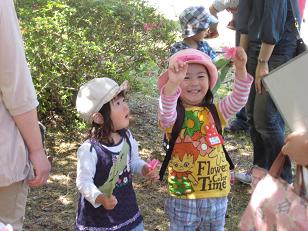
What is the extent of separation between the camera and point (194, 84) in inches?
105

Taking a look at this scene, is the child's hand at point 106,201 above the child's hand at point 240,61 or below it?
below

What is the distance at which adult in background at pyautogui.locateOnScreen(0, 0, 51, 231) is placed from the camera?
1.84 metres

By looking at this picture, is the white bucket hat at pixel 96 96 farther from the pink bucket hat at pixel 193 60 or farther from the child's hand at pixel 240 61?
the child's hand at pixel 240 61

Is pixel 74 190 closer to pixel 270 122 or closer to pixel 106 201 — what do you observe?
pixel 270 122

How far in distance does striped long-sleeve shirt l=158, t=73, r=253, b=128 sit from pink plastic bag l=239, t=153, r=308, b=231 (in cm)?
66

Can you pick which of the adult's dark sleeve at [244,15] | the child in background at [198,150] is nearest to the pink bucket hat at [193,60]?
the child in background at [198,150]

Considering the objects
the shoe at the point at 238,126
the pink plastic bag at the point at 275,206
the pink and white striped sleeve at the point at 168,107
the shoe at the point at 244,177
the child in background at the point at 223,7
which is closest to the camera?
the pink plastic bag at the point at 275,206

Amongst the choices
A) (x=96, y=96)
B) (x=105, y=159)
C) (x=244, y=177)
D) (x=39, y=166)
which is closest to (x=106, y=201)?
(x=105, y=159)

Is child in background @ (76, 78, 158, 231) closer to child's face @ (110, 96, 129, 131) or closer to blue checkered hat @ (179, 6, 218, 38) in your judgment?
child's face @ (110, 96, 129, 131)

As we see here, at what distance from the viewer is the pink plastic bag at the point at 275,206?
1.82 m

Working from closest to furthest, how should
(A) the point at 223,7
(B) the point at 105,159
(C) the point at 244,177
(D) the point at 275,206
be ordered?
1. (D) the point at 275,206
2. (B) the point at 105,159
3. (C) the point at 244,177
4. (A) the point at 223,7

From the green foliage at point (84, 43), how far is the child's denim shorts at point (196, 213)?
2.04 metres

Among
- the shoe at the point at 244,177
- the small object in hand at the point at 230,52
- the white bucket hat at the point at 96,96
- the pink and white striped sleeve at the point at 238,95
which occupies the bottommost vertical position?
the shoe at the point at 244,177

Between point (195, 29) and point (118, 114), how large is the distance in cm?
209
